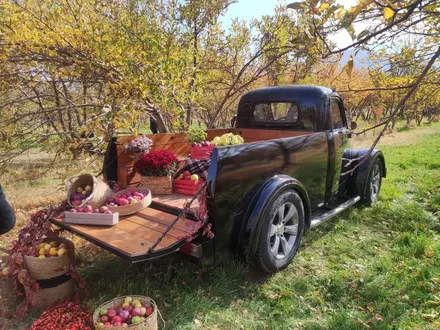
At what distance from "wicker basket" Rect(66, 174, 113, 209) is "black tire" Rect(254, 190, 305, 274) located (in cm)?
163

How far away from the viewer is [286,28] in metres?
6.53

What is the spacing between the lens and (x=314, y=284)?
333 cm

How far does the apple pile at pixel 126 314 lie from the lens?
2.34 metres

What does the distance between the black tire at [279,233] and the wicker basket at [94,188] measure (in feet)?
5.36

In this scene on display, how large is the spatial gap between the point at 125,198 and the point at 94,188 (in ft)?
1.05

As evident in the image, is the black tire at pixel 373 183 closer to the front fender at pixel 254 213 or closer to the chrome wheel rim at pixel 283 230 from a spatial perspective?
the chrome wheel rim at pixel 283 230

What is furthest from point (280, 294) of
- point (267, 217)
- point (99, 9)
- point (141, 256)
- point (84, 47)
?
point (99, 9)

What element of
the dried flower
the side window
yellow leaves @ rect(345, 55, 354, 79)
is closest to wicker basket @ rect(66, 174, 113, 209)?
the dried flower

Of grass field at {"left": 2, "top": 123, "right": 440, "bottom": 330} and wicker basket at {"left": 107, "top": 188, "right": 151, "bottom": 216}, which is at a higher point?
wicker basket at {"left": 107, "top": 188, "right": 151, "bottom": 216}

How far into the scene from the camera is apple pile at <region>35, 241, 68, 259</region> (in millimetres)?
2996

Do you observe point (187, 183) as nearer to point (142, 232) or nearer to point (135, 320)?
point (142, 232)

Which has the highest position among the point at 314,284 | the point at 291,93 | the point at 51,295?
the point at 291,93

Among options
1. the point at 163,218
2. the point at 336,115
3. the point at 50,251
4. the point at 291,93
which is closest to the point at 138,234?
the point at 163,218

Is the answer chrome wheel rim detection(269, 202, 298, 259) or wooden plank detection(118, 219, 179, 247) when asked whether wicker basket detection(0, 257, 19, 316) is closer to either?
wooden plank detection(118, 219, 179, 247)
